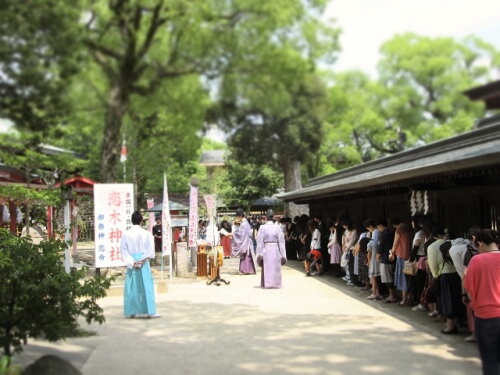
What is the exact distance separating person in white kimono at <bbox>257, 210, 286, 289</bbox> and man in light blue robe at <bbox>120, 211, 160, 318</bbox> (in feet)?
11.5

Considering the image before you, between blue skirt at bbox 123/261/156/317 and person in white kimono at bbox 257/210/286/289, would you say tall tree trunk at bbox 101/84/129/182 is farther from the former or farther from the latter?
person in white kimono at bbox 257/210/286/289

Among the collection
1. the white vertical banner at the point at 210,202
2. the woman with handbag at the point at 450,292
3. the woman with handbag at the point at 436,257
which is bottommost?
the woman with handbag at the point at 450,292

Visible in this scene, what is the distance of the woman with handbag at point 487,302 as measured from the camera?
14.3ft

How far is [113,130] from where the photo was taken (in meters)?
4.35

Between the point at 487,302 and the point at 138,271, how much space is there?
16.4 ft

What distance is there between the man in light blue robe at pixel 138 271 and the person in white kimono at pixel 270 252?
11.5 ft

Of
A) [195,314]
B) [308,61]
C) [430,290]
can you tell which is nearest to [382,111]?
[308,61]

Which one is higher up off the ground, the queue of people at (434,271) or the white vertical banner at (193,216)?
the white vertical banner at (193,216)

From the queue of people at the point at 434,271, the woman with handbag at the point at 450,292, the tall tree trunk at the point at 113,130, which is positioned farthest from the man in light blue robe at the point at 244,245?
the tall tree trunk at the point at 113,130

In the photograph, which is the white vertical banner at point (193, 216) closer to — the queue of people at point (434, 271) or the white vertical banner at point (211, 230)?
the white vertical banner at point (211, 230)

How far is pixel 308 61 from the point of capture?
4629mm

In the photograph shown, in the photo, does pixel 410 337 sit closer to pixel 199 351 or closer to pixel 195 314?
pixel 199 351

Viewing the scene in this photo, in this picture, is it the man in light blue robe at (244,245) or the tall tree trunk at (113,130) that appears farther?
the man in light blue robe at (244,245)

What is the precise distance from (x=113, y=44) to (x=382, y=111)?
2.25 m
